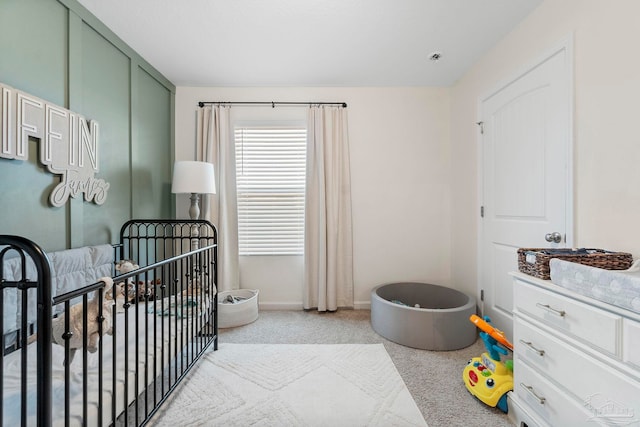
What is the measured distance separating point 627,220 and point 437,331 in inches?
50.4

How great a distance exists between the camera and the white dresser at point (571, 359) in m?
0.84

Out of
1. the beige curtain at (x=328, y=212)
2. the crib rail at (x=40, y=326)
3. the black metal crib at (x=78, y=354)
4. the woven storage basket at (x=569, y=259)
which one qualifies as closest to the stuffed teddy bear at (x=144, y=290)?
the black metal crib at (x=78, y=354)

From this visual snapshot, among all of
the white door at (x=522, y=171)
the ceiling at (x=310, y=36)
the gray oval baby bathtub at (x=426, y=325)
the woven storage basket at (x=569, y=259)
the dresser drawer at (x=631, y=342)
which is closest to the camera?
the dresser drawer at (x=631, y=342)

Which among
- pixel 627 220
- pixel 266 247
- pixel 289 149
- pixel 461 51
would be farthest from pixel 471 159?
pixel 266 247

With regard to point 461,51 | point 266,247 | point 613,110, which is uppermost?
point 461,51

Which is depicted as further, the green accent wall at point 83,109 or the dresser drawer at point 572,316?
the green accent wall at point 83,109

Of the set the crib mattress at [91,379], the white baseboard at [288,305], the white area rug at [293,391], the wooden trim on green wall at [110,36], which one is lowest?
the white area rug at [293,391]

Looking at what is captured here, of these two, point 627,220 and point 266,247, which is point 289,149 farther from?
point 627,220

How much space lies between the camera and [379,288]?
2.59 meters

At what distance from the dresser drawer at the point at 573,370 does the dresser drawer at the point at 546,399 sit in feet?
0.09

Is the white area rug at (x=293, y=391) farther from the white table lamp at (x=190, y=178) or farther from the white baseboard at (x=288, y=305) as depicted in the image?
the white table lamp at (x=190, y=178)

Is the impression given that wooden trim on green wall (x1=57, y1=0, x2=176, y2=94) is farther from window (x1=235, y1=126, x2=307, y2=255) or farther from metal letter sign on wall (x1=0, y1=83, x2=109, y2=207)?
window (x1=235, y1=126, x2=307, y2=255)

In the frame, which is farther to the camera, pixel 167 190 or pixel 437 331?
pixel 167 190

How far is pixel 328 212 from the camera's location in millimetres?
2709
